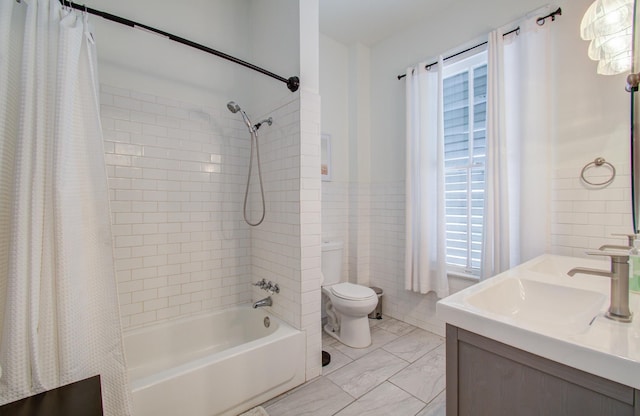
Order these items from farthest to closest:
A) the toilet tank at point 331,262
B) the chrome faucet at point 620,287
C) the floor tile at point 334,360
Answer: the toilet tank at point 331,262 < the floor tile at point 334,360 < the chrome faucet at point 620,287

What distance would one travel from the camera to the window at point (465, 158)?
84.7 inches

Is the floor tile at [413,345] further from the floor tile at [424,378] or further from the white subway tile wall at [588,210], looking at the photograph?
the white subway tile wall at [588,210]

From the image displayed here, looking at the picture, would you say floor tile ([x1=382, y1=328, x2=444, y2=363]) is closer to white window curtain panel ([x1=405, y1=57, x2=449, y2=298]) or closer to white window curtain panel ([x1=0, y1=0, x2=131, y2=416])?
white window curtain panel ([x1=405, y1=57, x2=449, y2=298])

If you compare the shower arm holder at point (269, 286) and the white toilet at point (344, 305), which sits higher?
the shower arm holder at point (269, 286)

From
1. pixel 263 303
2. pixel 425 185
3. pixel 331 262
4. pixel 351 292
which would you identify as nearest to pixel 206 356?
pixel 263 303

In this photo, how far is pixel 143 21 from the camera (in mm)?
1756

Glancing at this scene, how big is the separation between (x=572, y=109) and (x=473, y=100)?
26.5 inches

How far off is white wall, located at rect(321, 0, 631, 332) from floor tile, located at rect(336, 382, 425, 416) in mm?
921

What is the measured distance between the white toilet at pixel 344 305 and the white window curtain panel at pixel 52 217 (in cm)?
146

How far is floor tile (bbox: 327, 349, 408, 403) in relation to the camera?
171cm

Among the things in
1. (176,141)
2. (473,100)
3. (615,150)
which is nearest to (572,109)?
(615,150)

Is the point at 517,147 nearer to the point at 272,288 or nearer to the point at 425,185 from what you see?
the point at 425,185

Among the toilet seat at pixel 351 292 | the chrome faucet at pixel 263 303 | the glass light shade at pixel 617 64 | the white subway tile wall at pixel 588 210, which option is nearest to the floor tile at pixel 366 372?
the toilet seat at pixel 351 292

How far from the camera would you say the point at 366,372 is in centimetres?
186
